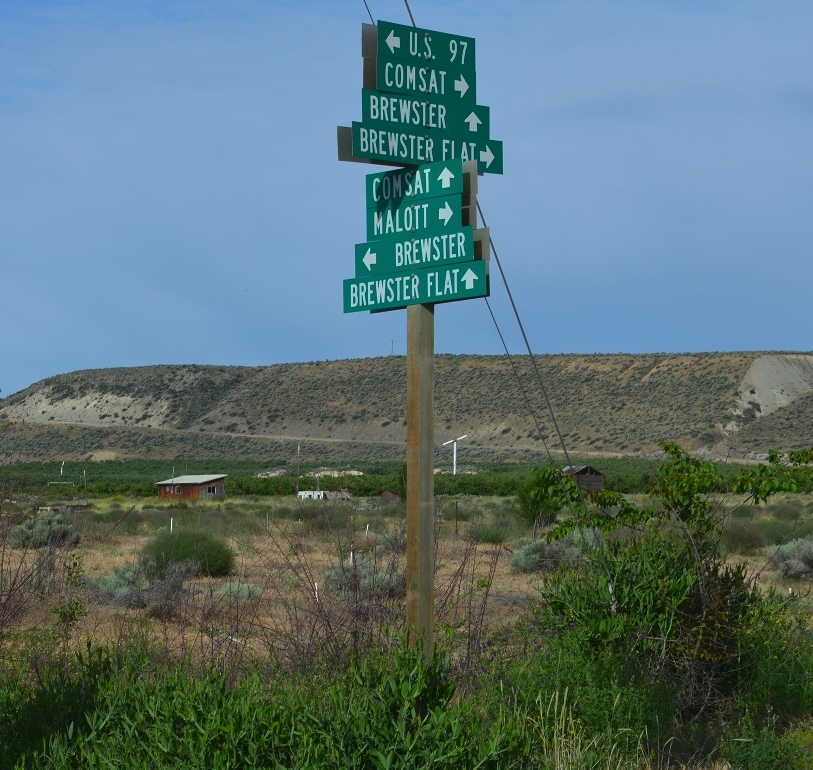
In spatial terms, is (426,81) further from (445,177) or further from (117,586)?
(117,586)

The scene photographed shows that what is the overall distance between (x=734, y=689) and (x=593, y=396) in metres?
91.0

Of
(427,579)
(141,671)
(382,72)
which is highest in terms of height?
(382,72)

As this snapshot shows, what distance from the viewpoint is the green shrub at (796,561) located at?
1658cm

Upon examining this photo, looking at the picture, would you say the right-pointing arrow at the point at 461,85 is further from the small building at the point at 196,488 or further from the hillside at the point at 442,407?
the hillside at the point at 442,407

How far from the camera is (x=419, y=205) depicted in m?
5.35

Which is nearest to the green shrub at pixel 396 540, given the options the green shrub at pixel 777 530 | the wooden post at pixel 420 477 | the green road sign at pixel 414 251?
the wooden post at pixel 420 477

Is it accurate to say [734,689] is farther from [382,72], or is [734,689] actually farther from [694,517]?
[382,72]

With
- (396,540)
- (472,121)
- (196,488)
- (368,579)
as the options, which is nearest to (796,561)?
(368,579)

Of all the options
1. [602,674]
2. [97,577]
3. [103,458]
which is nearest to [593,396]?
[103,458]

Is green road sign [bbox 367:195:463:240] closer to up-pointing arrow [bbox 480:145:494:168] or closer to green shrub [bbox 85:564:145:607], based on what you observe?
up-pointing arrow [bbox 480:145:494:168]

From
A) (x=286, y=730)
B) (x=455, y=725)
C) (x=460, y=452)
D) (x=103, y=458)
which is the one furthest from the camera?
(x=103, y=458)

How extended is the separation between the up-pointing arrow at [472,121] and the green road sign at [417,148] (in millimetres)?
77

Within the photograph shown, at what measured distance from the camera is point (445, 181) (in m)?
5.23

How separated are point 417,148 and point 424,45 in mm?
580
